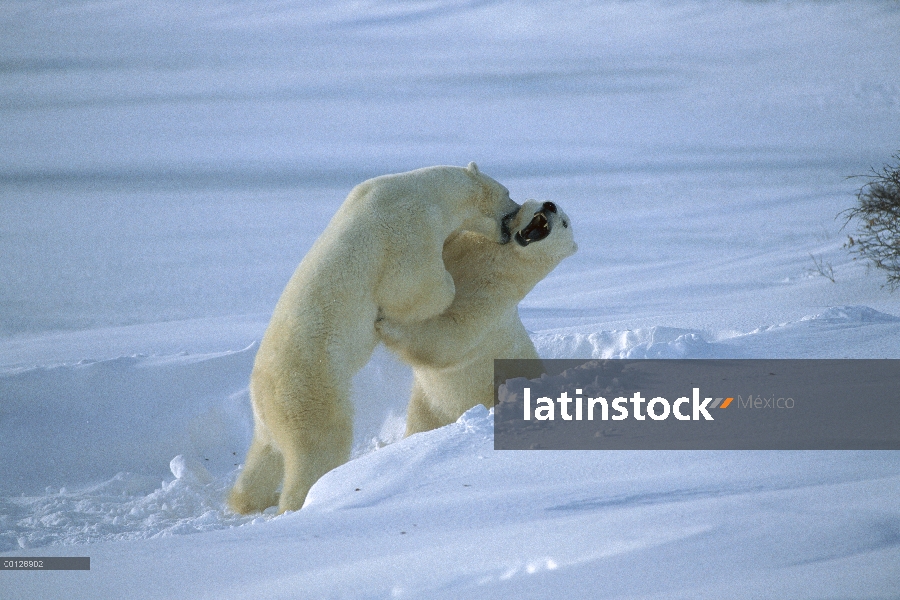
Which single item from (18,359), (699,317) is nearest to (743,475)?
(699,317)

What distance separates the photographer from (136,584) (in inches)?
62.1

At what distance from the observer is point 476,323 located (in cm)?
296

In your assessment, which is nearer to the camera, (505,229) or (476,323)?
(476,323)

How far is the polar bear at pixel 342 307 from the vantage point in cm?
252

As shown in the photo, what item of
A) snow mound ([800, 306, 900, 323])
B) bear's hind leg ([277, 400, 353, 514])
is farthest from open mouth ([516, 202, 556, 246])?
snow mound ([800, 306, 900, 323])

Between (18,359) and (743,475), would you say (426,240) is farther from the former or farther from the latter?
(18,359)

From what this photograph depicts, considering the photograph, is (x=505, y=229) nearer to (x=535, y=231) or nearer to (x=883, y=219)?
(x=535, y=231)

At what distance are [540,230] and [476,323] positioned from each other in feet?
1.33

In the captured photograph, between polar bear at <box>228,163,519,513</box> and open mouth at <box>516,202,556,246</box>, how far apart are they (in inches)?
12.0

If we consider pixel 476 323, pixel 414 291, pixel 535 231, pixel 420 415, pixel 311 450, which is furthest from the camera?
pixel 420 415

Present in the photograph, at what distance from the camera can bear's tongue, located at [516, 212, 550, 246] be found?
306cm

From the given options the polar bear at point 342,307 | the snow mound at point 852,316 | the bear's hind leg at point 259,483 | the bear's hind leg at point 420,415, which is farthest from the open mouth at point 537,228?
the snow mound at point 852,316

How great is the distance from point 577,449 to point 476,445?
0.83 ft

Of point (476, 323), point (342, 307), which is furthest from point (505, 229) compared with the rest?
point (342, 307)
